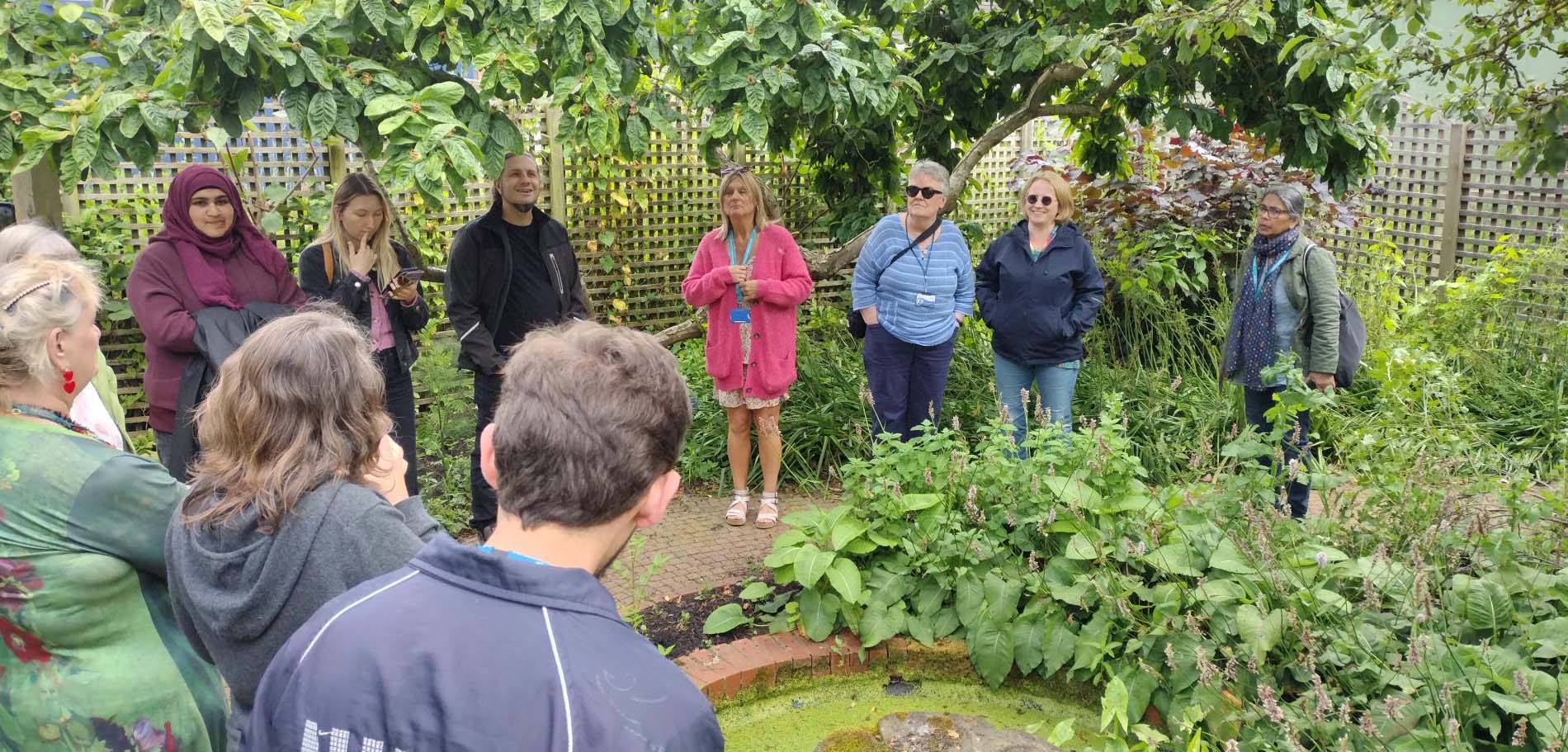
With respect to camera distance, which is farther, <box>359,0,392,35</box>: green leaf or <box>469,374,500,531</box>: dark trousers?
<box>469,374,500,531</box>: dark trousers

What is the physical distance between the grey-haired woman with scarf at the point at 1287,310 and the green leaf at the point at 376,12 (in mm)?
3709

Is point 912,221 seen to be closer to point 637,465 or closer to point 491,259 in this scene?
point 491,259

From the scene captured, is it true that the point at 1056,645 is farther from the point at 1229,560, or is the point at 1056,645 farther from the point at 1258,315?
the point at 1258,315

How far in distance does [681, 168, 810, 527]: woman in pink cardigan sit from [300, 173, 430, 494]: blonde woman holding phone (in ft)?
4.55

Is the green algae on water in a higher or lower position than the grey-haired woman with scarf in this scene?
lower

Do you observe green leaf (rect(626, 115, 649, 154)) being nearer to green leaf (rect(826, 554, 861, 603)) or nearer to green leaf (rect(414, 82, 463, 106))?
green leaf (rect(414, 82, 463, 106))

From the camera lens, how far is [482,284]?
484cm

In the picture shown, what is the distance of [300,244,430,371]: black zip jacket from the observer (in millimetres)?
4418

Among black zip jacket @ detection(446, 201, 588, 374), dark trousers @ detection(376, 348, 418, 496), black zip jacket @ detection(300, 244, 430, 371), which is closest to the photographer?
black zip jacket @ detection(300, 244, 430, 371)

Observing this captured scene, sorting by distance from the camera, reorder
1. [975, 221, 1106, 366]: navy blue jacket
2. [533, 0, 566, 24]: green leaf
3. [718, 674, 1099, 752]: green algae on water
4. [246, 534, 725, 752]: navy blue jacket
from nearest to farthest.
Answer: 1. [246, 534, 725, 752]: navy blue jacket
2. [533, 0, 566, 24]: green leaf
3. [718, 674, 1099, 752]: green algae on water
4. [975, 221, 1106, 366]: navy blue jacket

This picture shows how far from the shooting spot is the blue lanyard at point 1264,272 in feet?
16.6

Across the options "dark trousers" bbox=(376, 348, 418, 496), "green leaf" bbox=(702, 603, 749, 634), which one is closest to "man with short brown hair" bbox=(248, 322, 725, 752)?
"green leaf" bbox=(702, 603, 749, 634)

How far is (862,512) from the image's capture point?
4105 millimetres

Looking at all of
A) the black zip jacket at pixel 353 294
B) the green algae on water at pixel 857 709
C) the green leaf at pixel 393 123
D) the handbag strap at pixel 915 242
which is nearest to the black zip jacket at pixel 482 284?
the black zip jacket at pixel 353 294
